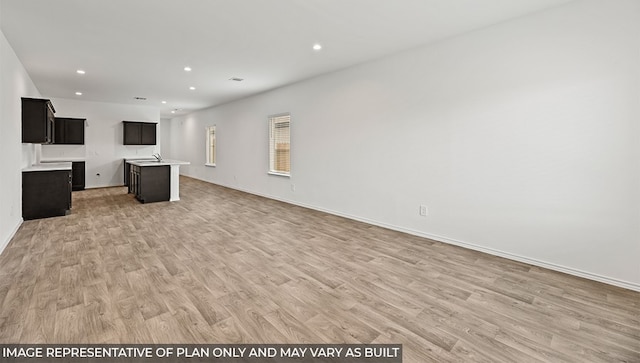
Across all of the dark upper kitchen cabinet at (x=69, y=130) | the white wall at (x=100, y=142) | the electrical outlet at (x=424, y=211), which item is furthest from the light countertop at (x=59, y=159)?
the electrical outlet at (x=424, y=211)

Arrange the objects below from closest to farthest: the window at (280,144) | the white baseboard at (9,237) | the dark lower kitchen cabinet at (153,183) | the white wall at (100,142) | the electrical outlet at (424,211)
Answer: the white baseboard at (9,237), the electrical outlet at (424,211), the dark lower kitchen cabinet at (153,183), the window at (280,144), the white wall at (100,142)

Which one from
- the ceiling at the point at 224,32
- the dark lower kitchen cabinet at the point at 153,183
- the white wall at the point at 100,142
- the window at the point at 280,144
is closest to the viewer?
the ceiling at the point at 224,32

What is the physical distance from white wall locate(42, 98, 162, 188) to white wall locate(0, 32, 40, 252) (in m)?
4.16

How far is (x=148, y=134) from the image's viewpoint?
30.8 ft

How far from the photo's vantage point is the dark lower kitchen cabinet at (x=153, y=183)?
645 centimetres

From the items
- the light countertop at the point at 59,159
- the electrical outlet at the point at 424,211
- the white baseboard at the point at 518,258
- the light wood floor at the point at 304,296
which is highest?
the light countertop at the point at 59,159

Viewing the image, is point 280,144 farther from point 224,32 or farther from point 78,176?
point 78,176

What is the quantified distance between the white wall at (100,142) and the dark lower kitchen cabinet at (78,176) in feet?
1.06

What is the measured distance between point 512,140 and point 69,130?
33.7ft

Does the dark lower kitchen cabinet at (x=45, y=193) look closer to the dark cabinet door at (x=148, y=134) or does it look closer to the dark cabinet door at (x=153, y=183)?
the dark cabinet door at (x=153, y=183)

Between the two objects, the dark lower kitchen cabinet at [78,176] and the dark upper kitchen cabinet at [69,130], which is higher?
the dark upper kitchen cabinet at [69,130]

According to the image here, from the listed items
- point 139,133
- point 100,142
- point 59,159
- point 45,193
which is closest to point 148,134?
point 139,133

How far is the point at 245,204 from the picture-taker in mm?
6504

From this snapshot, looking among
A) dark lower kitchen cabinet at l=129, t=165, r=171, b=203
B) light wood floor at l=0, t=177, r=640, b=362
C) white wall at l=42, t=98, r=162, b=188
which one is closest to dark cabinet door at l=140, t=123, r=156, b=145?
white wall at l=42, t=98, r=162, b=188
